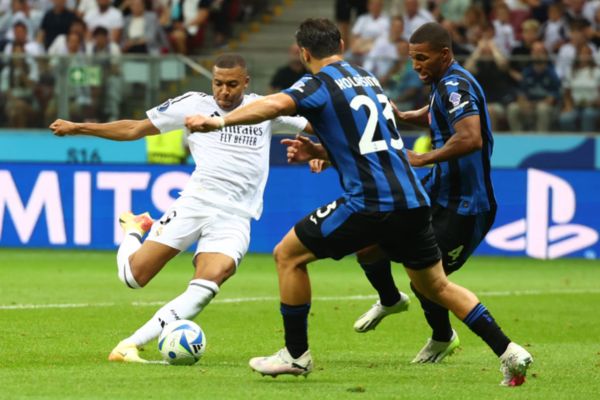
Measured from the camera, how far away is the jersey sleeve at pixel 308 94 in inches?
304

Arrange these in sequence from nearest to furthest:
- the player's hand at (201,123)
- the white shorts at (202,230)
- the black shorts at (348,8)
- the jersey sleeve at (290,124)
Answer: the player's hand at (201,123)
the white shorts at (202,230)
the jersey sleeve at (290,124)
the black shorts at (348,8)

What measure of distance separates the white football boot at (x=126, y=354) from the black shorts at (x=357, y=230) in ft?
5.43

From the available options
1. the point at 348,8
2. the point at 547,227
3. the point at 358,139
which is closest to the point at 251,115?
the point at 358,139

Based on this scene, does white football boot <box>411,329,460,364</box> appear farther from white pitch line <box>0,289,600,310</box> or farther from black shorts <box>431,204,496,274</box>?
white pitch line <box>0,289,600,310</box>

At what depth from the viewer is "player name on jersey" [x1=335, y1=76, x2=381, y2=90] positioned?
7.87 m

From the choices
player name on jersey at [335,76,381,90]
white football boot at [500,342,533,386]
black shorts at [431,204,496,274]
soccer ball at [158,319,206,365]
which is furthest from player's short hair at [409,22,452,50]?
soccer ball at [158,319,206,365]

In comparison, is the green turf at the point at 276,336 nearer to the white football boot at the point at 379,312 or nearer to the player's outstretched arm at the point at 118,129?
the white football boot at the point at 379,312

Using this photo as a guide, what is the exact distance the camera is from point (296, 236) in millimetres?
7867

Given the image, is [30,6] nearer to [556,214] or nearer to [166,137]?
[166,137]

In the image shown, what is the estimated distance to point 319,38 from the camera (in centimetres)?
796

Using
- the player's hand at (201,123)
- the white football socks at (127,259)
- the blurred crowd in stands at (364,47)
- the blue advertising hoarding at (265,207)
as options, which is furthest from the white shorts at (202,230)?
the blurred crowd in stands at (364,47)

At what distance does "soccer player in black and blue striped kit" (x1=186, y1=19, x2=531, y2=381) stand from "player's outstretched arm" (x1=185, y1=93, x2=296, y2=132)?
8 cm

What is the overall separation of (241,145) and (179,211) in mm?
652

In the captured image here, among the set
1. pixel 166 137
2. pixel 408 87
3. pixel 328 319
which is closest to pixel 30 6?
pixel 166 137
